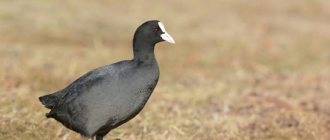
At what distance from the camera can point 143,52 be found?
8.21 m

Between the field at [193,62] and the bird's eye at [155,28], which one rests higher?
the bird's eye at [155,28]

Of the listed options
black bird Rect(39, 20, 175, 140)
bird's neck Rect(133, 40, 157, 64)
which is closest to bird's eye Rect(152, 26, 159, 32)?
black bird Rect(39, 20, 175, 140)

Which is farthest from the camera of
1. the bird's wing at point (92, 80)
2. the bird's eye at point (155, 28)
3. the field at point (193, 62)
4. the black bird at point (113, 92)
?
the field at point (193, 62)

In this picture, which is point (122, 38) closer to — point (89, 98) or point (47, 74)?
point (47, 74)

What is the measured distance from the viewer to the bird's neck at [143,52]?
8148mm

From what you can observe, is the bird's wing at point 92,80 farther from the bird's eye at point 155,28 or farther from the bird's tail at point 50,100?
the bird's eye at point 155,28

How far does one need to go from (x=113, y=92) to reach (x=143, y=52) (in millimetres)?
598

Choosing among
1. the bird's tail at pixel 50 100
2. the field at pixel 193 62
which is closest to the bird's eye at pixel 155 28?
the bird's tail at pixel 50 100

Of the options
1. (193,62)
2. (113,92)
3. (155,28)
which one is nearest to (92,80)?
(113,92)

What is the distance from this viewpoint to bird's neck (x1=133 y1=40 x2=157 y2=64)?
8.15 m

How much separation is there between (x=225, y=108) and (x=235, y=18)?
1455 cm

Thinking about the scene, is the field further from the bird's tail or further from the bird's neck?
the bird's neck

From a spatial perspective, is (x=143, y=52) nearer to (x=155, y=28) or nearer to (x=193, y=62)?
(x=155, y=28)

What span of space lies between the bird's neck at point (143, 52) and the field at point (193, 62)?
1.61 metres
